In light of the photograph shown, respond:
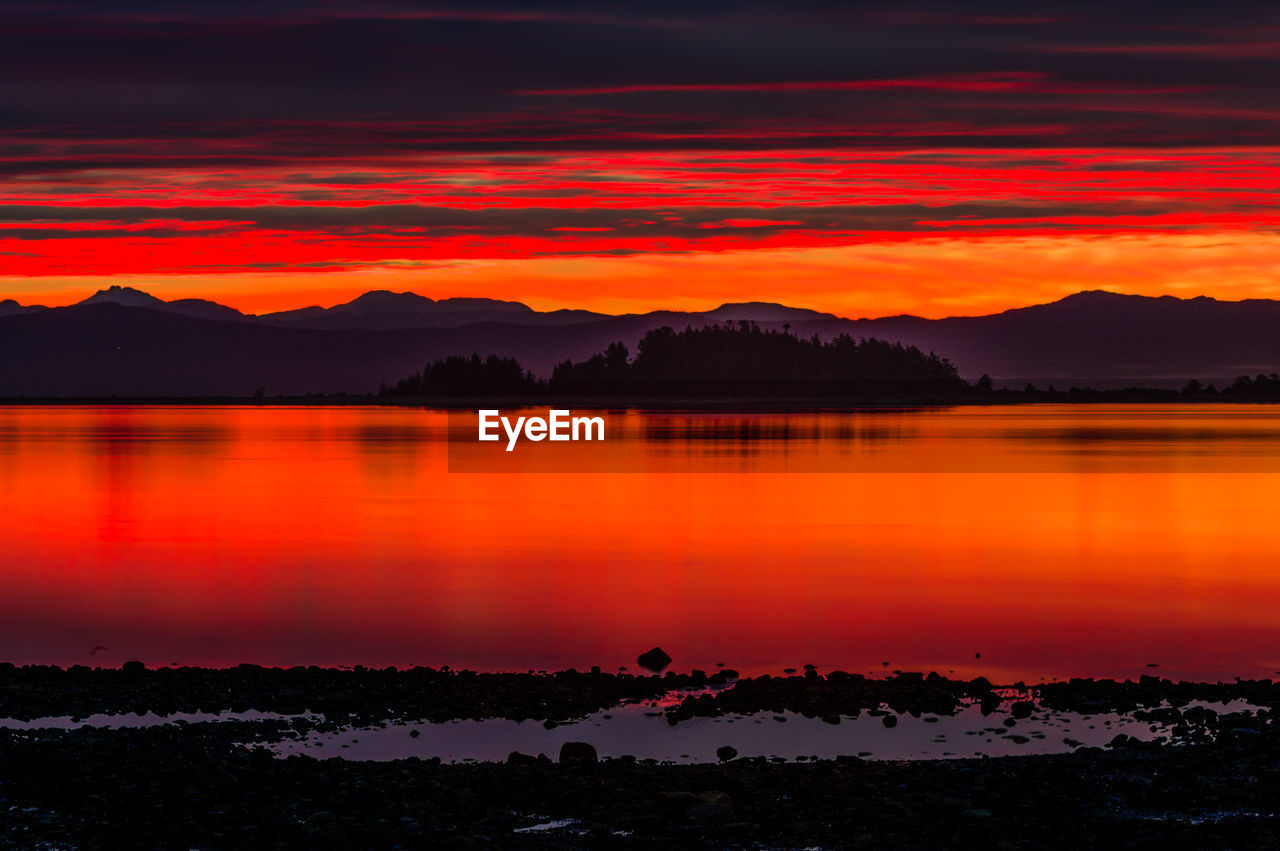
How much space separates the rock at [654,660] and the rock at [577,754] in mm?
6213

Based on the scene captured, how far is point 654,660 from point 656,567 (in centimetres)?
1306

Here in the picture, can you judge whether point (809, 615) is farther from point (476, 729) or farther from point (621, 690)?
point (476, 729)

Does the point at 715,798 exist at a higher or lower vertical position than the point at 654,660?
higher

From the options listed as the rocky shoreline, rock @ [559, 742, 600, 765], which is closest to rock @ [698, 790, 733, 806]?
the rocky shoreline

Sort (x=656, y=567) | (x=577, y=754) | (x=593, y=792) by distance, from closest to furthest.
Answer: (x=593, y=792), (x=577, y=754), (x=656, y=567)

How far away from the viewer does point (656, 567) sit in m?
34.3

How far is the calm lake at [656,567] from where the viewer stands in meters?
23.3

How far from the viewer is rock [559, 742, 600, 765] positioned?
47.7ft

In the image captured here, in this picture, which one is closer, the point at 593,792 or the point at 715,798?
the point at 715,798

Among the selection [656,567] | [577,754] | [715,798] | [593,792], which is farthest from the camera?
[656,567]

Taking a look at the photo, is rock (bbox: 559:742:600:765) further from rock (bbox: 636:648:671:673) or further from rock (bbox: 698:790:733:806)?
rock (bbox: 636:648:671:673)

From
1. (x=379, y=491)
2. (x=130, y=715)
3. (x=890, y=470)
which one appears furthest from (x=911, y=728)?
(x=890, y=470)

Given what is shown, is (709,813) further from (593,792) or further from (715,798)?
(593,792)

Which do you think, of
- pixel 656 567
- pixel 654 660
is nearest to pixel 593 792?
pixel 654 660
